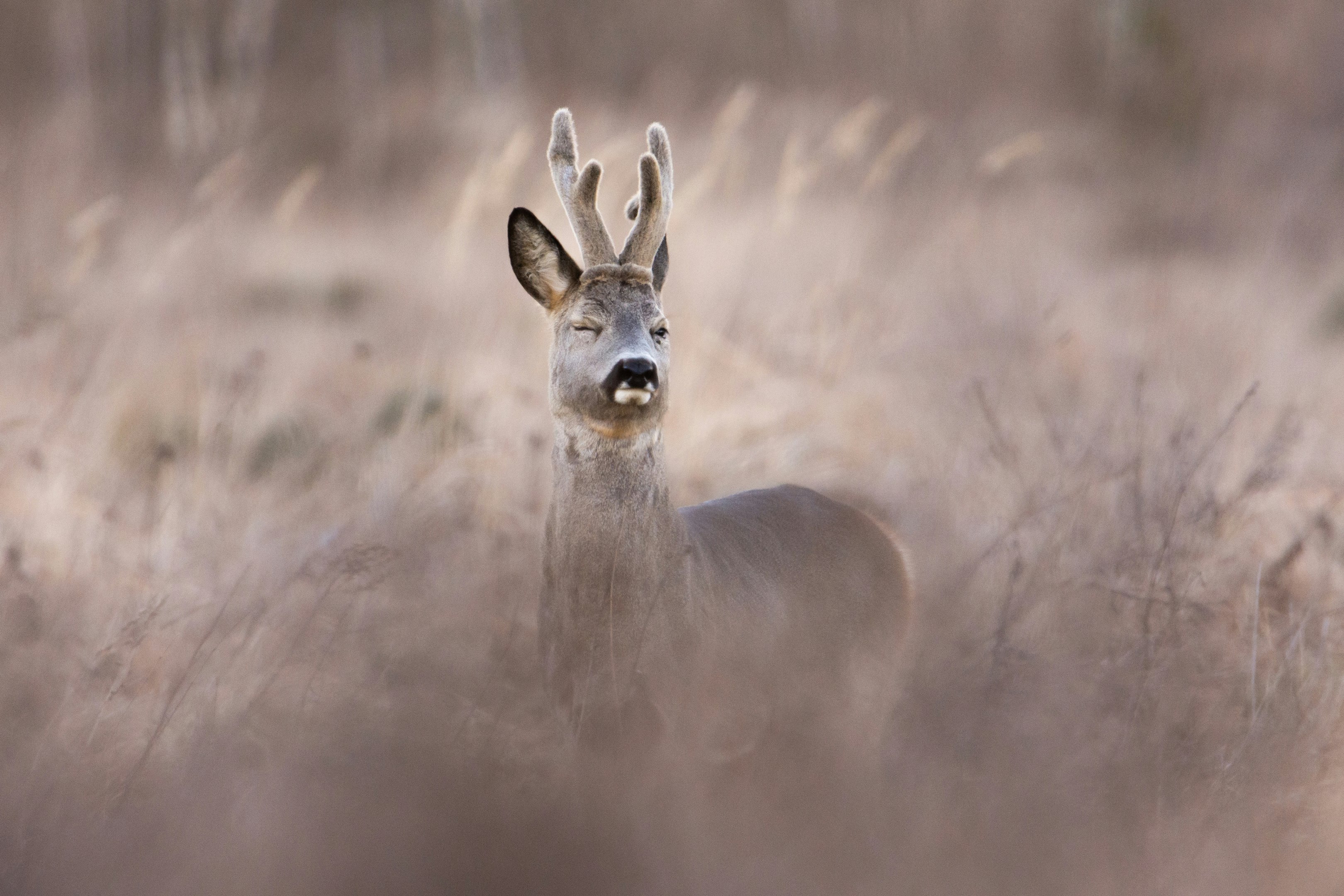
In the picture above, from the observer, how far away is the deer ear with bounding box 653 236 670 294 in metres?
4.45

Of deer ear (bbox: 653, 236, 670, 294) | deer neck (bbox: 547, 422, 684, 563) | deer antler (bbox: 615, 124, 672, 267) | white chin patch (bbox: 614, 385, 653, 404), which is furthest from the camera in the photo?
deer ear (bbox: 653, 236, 670, 294)

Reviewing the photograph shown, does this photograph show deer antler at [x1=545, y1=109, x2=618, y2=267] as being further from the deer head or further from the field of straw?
the field of straw

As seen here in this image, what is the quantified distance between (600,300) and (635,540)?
69cm

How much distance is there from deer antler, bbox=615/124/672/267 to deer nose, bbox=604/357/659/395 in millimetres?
540

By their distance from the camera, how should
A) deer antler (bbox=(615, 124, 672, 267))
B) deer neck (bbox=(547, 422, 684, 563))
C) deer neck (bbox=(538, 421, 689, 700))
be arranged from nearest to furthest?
deer neck (bbox=(538, 421, 689, 700))
deer neck (bbox=(547, 422, 684, 563))
deer antler (bbox=(615, 124, 672, 267))

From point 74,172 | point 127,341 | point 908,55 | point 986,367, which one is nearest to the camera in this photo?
point 127,341

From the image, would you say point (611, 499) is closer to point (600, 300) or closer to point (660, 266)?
point (600, 300)

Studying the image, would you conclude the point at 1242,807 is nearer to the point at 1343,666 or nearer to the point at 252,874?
the point at 1343,666

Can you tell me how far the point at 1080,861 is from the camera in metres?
3.16

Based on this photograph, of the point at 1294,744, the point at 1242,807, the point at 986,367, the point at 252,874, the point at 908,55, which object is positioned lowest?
the point at 252,874

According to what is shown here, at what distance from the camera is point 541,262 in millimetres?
4211

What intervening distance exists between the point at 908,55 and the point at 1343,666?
31.7ft

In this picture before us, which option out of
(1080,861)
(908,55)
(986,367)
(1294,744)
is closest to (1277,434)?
(1294,744)

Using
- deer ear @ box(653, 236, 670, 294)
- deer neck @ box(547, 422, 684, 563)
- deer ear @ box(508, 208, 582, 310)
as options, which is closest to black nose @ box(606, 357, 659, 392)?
deer neck @ box(547, 422, 684, 563)
